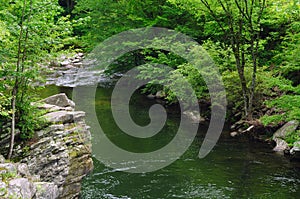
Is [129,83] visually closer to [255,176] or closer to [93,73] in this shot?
[93,73]

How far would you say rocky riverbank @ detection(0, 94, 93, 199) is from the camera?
798cm

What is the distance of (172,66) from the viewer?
2278cm

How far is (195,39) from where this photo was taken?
79.9ft

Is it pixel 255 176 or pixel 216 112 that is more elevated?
pixel 216 112

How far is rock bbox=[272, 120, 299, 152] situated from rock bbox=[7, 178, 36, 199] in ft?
35.1

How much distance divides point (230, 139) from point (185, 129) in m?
2.50

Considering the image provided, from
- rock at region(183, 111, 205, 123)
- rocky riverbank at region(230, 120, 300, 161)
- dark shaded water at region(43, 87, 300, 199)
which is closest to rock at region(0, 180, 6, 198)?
dark shaded water at region(43, 87, 300, 199)

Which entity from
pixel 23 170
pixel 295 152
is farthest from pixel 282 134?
pixel 23 170

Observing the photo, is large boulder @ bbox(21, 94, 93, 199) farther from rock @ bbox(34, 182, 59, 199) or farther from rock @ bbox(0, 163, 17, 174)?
rock @ bbox(0, 163, 17, 174)

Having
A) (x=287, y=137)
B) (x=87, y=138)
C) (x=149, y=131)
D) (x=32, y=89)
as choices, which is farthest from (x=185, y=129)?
(x=32, y=89)

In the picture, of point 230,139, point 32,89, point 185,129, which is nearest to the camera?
point 32,89

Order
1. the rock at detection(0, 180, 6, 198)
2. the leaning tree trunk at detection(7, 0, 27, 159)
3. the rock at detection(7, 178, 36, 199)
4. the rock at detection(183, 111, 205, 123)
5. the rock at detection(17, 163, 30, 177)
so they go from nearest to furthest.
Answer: the rock at detection(0, 180, 6, 198) < the rock at detection(7, 178, 36, 199) < the rock at detection(17, 163, 30, 177) < the leaning tree trunk at detection(7, 0, 27, 159) < the rock at detection(183, 111, 205, 123)

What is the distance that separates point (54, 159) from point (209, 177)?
5538 mm

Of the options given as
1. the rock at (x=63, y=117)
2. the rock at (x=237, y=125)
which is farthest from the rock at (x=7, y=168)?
the rock at (x=237, y=125)
